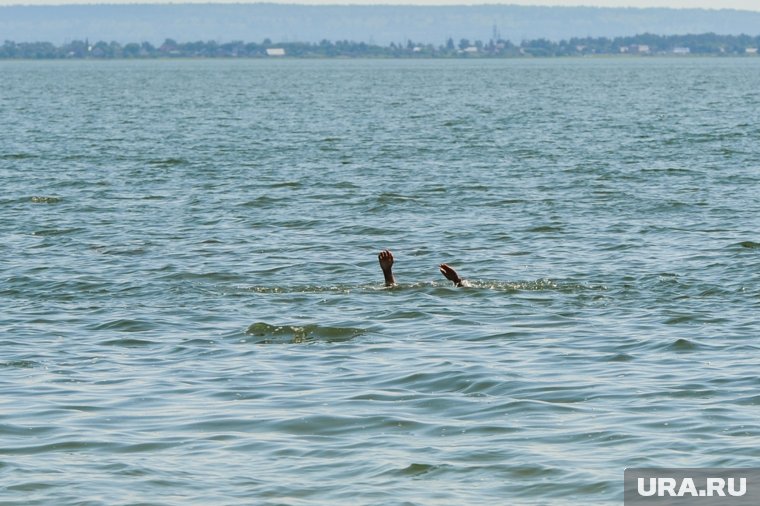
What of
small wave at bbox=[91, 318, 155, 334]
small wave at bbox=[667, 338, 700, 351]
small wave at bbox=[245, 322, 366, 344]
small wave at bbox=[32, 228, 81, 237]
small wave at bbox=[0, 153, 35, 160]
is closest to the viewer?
small wave at bbox=[667, 338, 700, 351]

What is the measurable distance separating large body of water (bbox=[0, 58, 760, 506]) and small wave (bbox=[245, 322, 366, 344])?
0.05m

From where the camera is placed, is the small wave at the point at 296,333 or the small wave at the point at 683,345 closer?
the small wave at the point at 683,345

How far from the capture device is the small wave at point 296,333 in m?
18.2

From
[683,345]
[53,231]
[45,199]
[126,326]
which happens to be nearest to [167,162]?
[45,199]

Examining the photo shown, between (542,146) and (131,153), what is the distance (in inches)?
579

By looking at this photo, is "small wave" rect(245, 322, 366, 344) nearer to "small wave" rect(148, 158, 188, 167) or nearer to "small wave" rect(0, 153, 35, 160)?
"small wave" rect(148, 158, 188, 167)

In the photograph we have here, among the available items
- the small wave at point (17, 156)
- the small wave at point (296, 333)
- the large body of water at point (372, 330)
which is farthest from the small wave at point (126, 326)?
the small wave at point (17, 156)

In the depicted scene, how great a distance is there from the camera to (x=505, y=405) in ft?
47.4

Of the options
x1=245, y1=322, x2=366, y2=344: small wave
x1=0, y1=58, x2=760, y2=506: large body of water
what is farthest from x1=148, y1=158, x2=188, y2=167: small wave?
x1=245, y1=322, x2=366, y2=344: small wave

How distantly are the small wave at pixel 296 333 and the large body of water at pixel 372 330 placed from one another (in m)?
0.05

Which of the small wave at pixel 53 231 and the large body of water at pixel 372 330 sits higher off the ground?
the large body of water at pixel 372 330

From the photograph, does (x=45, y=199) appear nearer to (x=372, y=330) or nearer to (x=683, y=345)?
(x=372, y=330)

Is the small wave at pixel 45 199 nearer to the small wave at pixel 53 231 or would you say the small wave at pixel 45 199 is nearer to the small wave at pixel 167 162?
the small wave at pixel 53 231

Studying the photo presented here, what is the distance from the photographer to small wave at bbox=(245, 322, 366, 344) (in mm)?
18156
